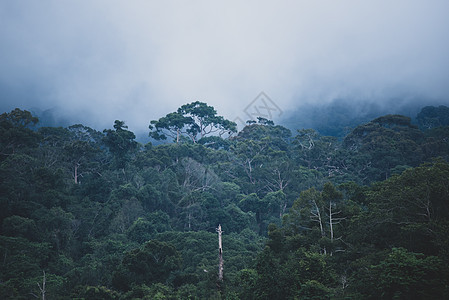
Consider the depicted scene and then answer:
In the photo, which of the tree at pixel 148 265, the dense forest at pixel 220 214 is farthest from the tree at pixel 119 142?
the tree at pixel 148 265

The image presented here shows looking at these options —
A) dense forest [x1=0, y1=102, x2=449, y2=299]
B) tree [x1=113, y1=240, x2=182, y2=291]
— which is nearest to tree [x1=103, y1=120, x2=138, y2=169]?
dense forest [x1=0, y1=102, x2=449, y2=299]

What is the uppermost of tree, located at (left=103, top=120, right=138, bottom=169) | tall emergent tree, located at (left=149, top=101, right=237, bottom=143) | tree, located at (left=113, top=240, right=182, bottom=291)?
tall emergent tree, located at (left=149, top=101, right=237, bottom=143)

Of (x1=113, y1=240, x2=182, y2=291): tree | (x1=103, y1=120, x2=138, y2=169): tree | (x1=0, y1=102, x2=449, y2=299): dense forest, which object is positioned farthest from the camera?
(x1=103, y1=120, x2=138, y2=169): tree

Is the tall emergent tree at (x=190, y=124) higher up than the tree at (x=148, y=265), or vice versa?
the tall emergent tree at (x=190, y=124)

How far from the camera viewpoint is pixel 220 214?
2958 centimetres

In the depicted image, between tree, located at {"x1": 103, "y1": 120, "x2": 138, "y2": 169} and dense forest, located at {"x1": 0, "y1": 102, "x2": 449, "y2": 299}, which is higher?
tree, located at {"x1": 103, "y1": 120, "x2": 138, "y2": 169}

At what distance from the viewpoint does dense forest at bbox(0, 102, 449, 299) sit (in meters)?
13.8

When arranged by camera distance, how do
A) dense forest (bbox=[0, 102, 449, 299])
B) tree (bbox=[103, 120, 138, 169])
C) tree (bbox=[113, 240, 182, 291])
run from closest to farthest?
dense forest (bbox=[0, 102, 449, 299])
tree (bbox=[113, 240, 182, 291])
tree (bbox=[103, 120, 138, 169])

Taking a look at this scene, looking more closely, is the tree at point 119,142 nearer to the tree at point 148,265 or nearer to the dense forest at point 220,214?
the dense forest at point 220,214

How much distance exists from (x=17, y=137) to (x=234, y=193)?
20986 millimetres

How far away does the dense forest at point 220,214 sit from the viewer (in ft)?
45.3

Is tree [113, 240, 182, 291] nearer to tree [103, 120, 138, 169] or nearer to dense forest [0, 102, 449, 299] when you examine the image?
dense forest [0, 102, 449, 299]

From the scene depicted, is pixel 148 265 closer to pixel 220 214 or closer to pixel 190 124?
pixel 220 214

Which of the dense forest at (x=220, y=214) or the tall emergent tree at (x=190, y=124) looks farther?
the tall emergent tree at (x=190, y=124)
